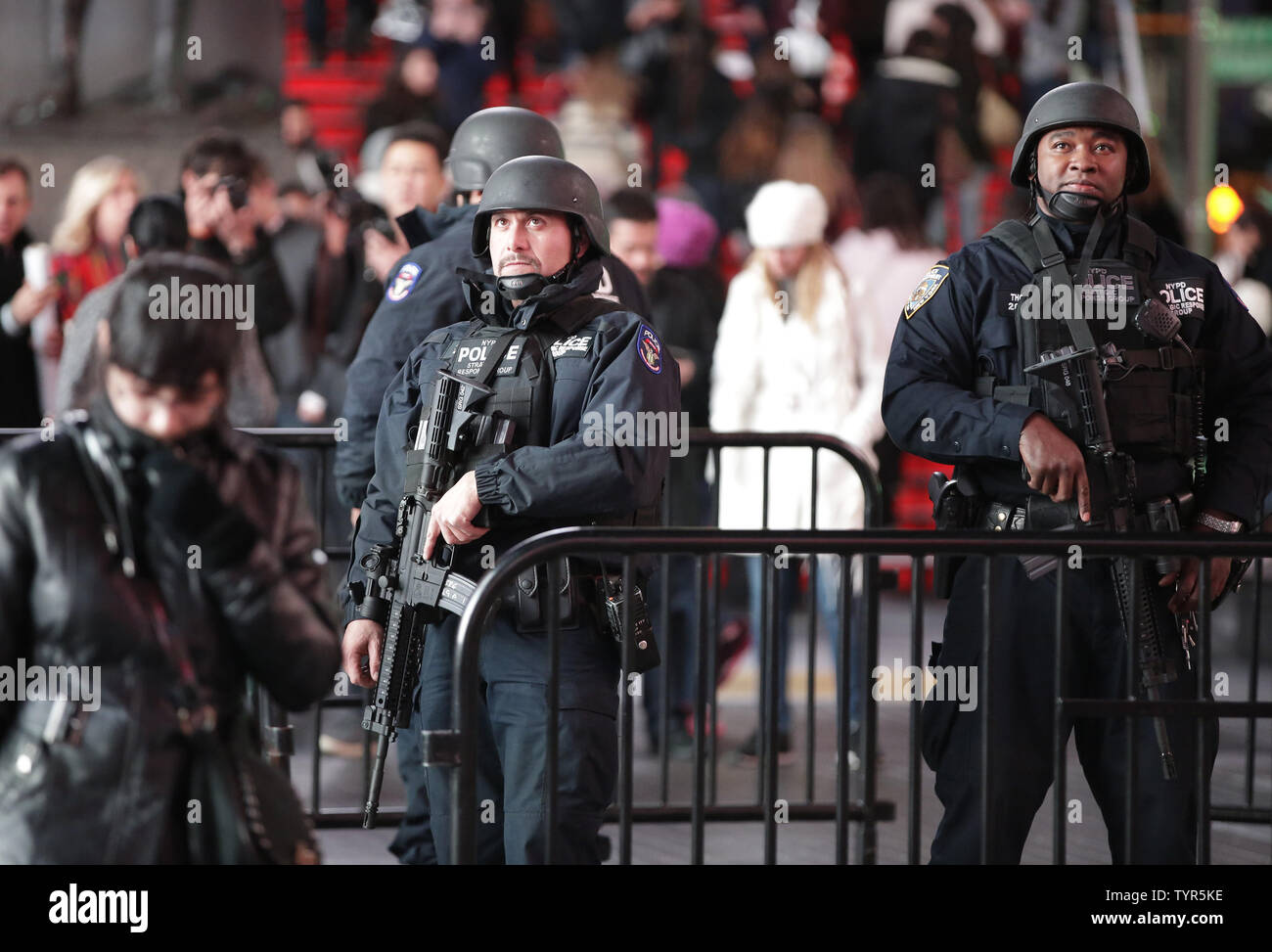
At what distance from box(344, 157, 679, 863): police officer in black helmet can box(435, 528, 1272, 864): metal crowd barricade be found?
168 millimetres

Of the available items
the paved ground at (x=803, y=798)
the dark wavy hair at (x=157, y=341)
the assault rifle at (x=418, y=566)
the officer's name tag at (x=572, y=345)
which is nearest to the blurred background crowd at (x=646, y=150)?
the paved ground at (x=803, y=798)

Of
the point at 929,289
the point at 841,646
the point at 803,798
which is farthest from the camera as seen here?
the point at 803,798

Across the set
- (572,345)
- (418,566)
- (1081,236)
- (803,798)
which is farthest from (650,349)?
(803,798)

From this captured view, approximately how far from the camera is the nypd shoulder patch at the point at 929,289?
4973 mm

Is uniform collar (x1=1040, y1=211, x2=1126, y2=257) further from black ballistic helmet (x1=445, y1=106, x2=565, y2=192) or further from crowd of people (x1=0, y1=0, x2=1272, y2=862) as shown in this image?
black ballistic helmet (x1=445, y1=106, x2=565, y2=192)

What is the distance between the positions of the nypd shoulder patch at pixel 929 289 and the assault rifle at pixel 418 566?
1170 mm

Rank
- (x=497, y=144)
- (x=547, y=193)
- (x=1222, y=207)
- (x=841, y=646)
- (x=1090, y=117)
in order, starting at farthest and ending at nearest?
1. (x=1222, y=207)
2. (x=497, y=144)
3. (x=1090, y=117)
4. (x=547, y=193)
5. (x=841, y=646)

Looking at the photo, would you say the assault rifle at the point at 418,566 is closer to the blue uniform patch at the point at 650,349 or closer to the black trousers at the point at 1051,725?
the blue uniform patch at the point at 650,349

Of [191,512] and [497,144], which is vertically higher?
[497,144]

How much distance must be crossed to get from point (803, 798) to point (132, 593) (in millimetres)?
4221

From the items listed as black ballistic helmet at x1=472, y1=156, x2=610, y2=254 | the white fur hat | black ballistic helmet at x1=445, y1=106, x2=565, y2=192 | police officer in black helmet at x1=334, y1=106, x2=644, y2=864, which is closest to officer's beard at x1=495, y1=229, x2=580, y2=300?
black ballistic helmet at x1=472, y1=156, x2=610, y2=254

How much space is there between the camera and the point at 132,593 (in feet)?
10.8

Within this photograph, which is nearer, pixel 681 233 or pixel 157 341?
pixel 157 341

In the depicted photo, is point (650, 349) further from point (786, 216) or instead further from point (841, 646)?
point (786, 216)
